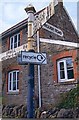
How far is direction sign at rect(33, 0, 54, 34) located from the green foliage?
2.58 m

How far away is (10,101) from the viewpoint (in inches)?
346

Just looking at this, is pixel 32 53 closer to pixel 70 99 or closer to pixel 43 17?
pixel 70 99

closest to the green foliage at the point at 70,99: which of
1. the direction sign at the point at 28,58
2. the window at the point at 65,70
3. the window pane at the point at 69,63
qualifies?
the window at the point at 65,70

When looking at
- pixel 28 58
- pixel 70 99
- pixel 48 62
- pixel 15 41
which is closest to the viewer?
pixel 28 58

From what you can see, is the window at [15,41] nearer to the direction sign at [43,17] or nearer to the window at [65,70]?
the direction sign at [43,17]

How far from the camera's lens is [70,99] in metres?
7.46

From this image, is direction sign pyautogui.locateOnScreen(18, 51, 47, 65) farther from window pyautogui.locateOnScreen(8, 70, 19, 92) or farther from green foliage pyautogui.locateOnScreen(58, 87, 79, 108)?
window pyautogui.locateOnScreen(8, 70, 19, 92)

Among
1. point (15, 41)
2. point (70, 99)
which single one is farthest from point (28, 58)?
point (15, 41)

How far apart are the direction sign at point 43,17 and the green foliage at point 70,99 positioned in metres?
2.58

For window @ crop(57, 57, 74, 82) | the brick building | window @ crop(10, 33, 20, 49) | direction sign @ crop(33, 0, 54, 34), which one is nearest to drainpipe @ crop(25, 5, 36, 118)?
direction sign @ crop(33, 0, 54, 34)

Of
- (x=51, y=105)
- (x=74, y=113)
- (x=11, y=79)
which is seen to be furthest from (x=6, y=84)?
(x=74, y=113)

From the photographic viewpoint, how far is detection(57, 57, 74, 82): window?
799 cm

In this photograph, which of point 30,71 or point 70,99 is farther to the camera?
Result: point 70,99

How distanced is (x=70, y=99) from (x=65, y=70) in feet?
3.87
